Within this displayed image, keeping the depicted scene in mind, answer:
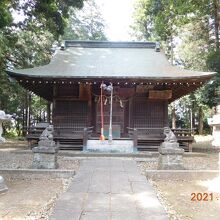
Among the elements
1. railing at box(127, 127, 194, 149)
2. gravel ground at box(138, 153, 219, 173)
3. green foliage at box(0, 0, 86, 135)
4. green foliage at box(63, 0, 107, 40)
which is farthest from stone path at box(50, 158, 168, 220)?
green foliage at box(63, 0, 107, 40)

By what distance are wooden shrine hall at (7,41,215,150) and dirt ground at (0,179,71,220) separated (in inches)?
259

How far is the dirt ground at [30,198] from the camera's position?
5738 mm

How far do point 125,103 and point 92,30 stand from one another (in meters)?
22.5

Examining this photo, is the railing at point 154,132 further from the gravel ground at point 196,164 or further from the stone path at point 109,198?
the stone path at point 109,198

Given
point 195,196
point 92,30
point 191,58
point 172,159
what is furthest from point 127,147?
point 92,30

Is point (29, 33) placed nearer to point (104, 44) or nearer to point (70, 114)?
point (104, 44)

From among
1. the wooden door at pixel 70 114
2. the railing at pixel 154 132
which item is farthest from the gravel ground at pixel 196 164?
the wooden door at pixel 70 114

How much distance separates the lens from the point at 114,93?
16.9 metres

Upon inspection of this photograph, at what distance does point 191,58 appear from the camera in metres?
30.3

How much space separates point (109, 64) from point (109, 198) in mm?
12119

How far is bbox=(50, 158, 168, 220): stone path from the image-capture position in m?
5.54

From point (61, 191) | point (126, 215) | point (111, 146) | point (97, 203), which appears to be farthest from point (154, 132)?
point (126, 215)

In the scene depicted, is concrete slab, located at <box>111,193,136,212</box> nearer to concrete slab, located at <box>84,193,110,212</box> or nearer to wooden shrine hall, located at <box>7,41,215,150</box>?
concrete slab, located at <box>84,193,110,212</box>

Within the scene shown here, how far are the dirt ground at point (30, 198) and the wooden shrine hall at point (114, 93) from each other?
6586 millimetres
